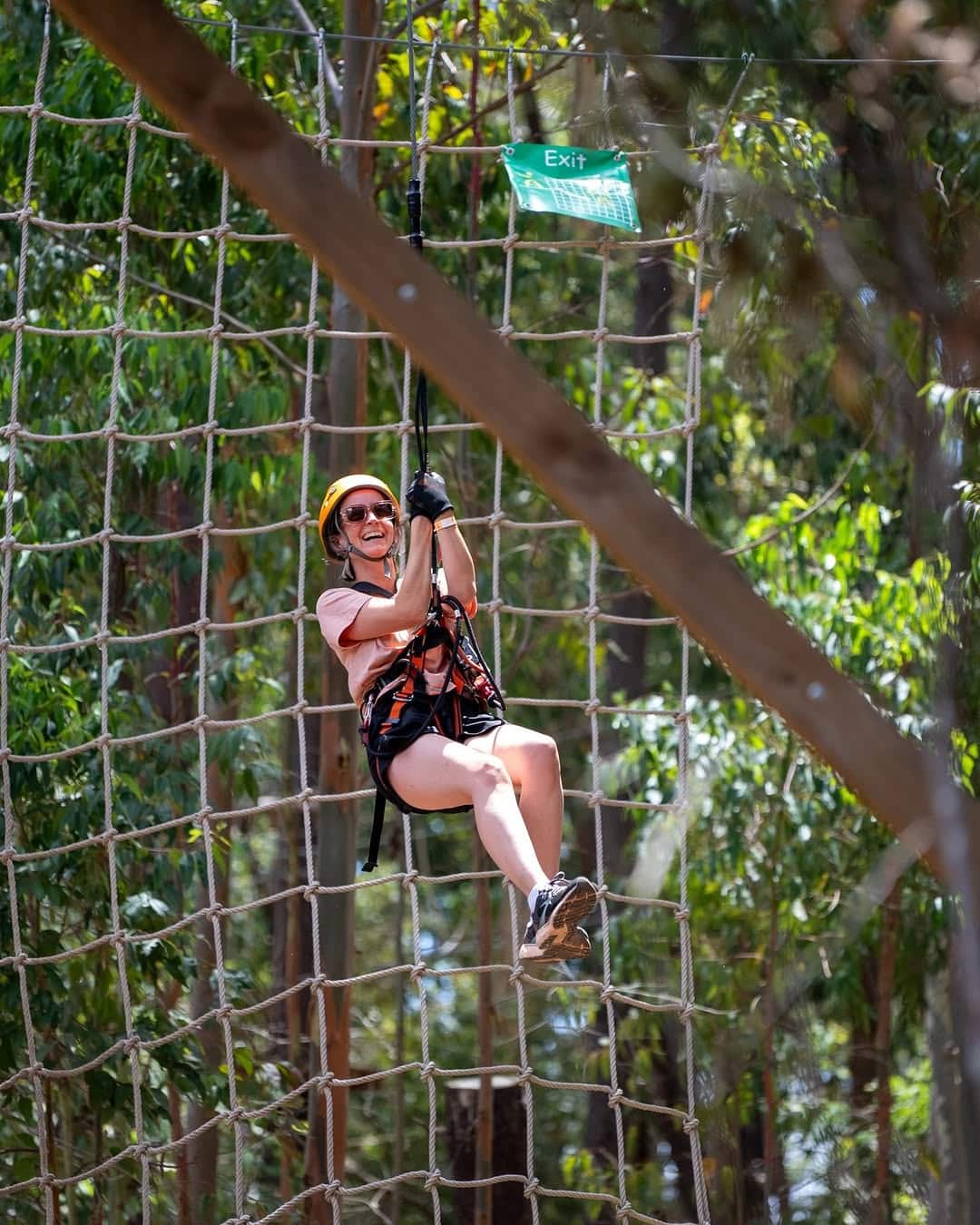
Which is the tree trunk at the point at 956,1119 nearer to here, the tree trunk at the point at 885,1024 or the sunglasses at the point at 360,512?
the sunglasses at the point at 360,512

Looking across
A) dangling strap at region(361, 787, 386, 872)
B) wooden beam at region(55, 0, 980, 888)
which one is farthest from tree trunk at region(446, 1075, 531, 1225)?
wooden beam at region(55, 0, 980, 888)

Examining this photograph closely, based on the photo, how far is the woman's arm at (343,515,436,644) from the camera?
8.97ft

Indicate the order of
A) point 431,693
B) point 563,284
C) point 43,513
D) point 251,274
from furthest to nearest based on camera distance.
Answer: point 563,284, point 251,274, point 43,513, point 431,693

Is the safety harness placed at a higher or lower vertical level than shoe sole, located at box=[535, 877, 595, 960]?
higher

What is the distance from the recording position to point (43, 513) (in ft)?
14.6

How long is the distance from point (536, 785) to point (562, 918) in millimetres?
333

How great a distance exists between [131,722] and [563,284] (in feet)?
7.88

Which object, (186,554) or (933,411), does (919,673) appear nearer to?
(186,554)

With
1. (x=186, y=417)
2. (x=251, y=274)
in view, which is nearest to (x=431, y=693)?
(x=186, y=417)

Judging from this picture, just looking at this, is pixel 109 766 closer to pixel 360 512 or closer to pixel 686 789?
pixel 360 512

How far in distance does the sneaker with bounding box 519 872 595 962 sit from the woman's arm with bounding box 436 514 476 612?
53 centimetres

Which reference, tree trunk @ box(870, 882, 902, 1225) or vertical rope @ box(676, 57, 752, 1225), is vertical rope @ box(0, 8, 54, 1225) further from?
tree trunk @ box(870, 882, 902, 1225)

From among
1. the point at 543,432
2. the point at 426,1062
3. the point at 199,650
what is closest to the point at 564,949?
the point at 426,1062

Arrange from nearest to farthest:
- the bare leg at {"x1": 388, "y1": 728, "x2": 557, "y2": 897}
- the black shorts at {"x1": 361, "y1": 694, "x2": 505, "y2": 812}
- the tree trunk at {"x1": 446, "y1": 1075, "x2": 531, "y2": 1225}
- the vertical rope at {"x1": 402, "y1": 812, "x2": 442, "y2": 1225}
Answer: the bare leg at {"x1": 388, "y1": 728, "x2": 557, "y2": 897}, the black shorts at {"x1": 361, "y1": 694, "x2": 505, "y2": 812}, the vertical rope at {"x1": 402, "y1": 812, "x2": 442, "y2": 1225}, the tree trunk at {"x1": 446, "y1": 1075, "x2": 531, "y2": 1225}
